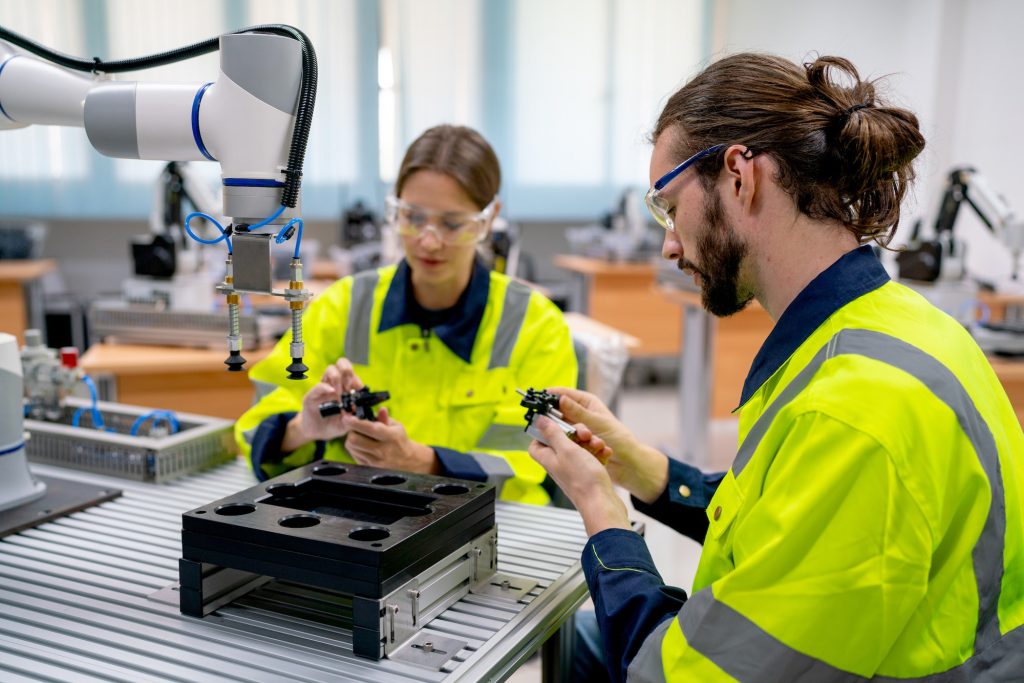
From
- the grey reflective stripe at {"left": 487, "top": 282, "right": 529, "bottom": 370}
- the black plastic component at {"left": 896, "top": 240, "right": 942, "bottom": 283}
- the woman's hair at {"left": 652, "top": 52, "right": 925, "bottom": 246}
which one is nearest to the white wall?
the black plastic component at {"left": 896, "top": 240, "right": 942, "bottom": 283}

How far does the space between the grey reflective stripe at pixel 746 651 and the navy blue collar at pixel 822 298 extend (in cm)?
31

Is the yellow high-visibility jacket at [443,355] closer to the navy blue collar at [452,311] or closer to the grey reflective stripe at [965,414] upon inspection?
the navy blue collar at [452,311]

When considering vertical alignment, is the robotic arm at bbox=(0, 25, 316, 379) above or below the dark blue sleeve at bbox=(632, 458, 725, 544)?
above

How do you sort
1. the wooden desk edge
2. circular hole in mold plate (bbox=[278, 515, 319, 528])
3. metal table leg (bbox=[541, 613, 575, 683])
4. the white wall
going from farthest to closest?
1. the white wall
2. the wooden desk edge
3. metal table leg (bbox=[541, 613, 575, 683])
4. circular hole in mold plate (bbox=[278, 515, 319, 528])

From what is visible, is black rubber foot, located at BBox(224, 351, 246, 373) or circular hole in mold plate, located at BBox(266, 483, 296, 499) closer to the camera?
black rubber foot, located at BBox(224, 351, 246, 373)

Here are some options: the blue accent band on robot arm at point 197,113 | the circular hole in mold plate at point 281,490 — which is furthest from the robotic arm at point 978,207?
the blue accent band on robot arm at point 197,113

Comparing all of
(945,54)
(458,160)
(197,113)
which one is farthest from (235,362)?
(945,54)

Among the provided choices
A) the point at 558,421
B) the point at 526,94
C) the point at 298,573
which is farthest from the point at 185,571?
the point at 526,94

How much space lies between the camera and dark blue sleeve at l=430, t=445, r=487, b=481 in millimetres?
1551

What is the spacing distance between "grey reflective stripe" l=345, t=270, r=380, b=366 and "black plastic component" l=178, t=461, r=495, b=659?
2.03 ft

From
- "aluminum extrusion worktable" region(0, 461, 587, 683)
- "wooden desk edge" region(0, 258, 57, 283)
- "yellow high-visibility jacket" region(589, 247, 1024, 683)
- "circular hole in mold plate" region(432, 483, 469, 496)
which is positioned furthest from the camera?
"wooden desk edge" region(0, 258, 57, 283)

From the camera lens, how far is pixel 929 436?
849 mm

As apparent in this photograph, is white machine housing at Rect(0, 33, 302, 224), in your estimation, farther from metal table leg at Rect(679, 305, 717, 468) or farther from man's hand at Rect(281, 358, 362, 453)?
metal table leg at Rect(679, 305, 717, 468)

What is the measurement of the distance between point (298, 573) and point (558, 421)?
16.7 inches
